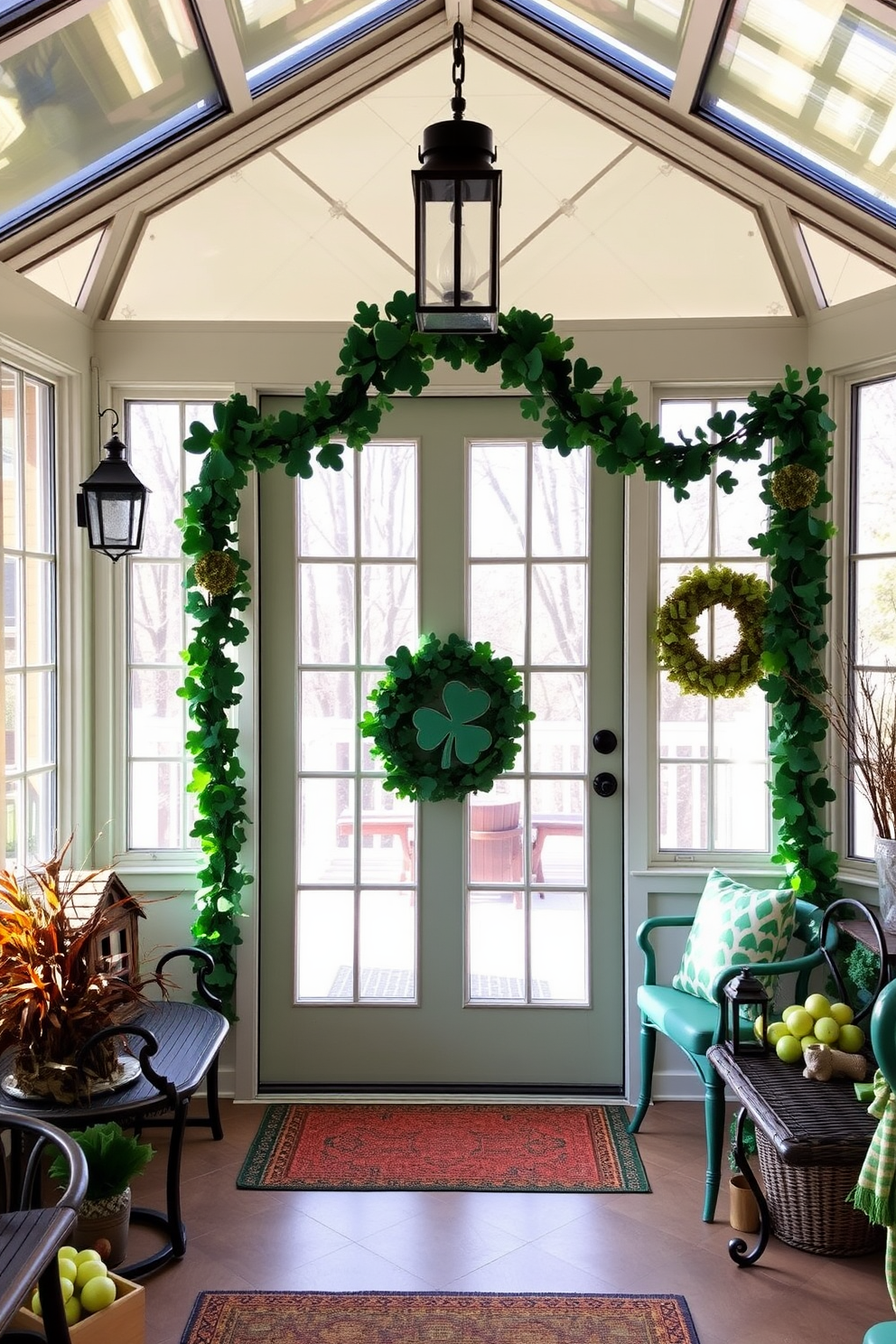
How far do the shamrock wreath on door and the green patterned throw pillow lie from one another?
2.73 feet

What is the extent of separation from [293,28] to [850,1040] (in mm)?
3274

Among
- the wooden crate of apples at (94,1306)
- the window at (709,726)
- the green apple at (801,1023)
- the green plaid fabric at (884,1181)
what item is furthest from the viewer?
the window at (709,726)

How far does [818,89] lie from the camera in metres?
3.10

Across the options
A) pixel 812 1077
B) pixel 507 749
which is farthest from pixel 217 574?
pixel 812 1077

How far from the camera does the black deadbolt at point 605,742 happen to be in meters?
4.04

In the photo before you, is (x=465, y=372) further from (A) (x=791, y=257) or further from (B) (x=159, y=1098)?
(B) (x=159, y=1098)

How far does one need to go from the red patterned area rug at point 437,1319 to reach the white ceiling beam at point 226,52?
3213 millimetres

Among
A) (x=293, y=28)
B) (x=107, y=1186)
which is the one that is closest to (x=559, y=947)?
(x=107, y=1186)

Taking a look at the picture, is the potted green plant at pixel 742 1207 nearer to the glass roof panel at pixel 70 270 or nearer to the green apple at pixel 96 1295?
the green apple at pixel 96 1295

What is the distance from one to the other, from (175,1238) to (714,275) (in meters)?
3.37

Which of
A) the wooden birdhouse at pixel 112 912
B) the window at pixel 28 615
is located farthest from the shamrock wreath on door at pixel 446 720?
the window at pixel 28 615

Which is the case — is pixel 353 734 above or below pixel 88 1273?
above

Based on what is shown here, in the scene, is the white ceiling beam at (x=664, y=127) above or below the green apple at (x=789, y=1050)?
above

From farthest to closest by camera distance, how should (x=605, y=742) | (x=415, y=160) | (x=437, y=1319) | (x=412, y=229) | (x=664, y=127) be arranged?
(x=605, y=742) < (x=412, y=229) < (x=415, y=160) < (x=664, y=127) < (x=437, y=1319)
